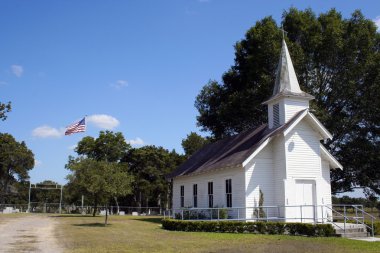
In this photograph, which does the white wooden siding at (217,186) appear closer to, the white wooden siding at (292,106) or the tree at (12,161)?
the white wooden siding at (292,106)

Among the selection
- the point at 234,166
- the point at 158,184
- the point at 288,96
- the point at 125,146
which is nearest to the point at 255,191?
the point at 234,166

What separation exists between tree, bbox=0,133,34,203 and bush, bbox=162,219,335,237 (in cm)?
6196

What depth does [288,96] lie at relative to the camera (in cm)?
2834

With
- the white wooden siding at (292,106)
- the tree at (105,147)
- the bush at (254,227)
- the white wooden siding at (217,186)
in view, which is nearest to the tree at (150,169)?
the tree at (105,147)

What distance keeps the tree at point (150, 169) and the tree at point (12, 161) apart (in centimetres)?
2248

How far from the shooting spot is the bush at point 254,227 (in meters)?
20.4

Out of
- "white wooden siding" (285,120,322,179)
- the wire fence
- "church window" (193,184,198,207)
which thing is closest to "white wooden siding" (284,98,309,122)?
"white wooden siding" (285,120,322,179)

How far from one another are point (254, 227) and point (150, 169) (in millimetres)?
47435

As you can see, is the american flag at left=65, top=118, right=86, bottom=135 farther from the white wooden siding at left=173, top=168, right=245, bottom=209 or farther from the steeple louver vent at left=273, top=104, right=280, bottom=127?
the steeple louver vent at left=273, top=104, right=280, bottom=127

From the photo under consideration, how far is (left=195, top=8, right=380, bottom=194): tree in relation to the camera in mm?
39469

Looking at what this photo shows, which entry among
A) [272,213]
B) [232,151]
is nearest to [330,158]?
[272,213]

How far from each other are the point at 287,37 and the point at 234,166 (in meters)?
19.3

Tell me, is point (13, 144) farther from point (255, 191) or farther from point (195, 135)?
point (255, 191)

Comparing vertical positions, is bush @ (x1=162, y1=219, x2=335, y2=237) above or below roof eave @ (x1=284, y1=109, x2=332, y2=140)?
below
